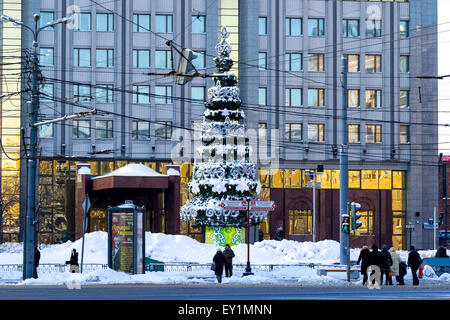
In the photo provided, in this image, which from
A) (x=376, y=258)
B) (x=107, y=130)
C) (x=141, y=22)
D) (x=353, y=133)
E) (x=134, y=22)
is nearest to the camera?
(x=376, y=258)

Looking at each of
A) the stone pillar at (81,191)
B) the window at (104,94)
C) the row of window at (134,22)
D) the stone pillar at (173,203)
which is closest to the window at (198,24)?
the row of window at (134,22)

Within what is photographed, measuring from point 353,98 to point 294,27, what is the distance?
7798mm

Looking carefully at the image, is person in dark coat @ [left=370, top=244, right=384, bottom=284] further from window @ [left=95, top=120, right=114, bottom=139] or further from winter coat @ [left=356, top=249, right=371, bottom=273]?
window @ [left=95, top=120, right=114, bottom=139]

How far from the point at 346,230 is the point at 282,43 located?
41.4 metres

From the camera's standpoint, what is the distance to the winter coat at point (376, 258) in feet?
97.3

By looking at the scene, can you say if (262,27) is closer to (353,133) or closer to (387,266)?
(353,133)

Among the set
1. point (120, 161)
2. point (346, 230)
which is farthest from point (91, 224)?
point (346, 230)

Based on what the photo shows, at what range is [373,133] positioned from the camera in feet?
242

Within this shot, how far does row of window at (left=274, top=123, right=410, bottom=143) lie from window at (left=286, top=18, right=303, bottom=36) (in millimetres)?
7719

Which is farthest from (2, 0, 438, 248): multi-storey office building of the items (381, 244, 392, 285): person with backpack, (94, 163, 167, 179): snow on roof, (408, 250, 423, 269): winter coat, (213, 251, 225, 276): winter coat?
(381, 244, 392, 285): person with backpack

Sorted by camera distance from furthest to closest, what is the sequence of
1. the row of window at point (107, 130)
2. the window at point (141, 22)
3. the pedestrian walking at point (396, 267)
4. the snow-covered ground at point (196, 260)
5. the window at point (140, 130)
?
the window at point (141, 22) → the window at point (140, 130) → the row of window at point (107, 130) → the pedestrian walking at point (396, 267) → the snow-covered ground at point (196, 260)

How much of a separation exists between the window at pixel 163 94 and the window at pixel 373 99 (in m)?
16.8

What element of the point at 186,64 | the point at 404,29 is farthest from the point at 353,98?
the point at 186,64

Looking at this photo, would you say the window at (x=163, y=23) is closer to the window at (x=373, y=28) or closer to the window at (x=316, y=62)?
the window at (x=316, y=62)
